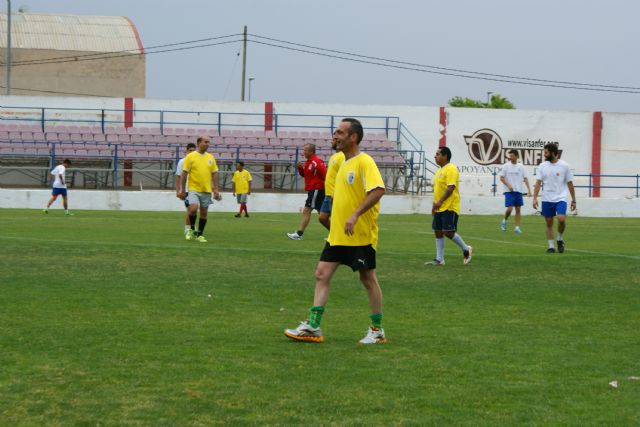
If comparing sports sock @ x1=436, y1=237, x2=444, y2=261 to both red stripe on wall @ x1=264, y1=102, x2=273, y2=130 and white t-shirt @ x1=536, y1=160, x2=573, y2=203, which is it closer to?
white t-shirt @ x1=536, y1=160, x2=573, y2=203

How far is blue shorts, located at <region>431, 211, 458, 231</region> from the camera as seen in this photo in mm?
15305

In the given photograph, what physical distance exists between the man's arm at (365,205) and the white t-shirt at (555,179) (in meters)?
9.81

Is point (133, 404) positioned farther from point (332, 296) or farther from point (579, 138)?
point (579, 138)

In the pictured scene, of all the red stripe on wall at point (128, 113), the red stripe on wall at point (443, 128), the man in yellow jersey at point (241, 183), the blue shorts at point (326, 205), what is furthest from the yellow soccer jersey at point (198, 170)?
the red stripe on wall at point (443, 128)

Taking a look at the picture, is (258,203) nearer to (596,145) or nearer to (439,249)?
(596,145)

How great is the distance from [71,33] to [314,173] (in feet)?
193

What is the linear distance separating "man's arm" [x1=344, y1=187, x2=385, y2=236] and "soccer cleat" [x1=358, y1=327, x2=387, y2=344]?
0.81 meters

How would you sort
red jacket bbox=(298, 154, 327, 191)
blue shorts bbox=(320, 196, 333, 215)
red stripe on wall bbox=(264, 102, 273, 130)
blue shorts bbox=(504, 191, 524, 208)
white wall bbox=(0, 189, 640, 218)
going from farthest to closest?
red stripe on wall bbox=(264, 102, 273, 130)
white wall bbox=(0, 189, 640, 218)
blue shorts bbox=(504, 191, 524, 208)
red jacket bbox=(298, 154, 327, 191)
blue shorts bbox=(320, 196, 333, 215)

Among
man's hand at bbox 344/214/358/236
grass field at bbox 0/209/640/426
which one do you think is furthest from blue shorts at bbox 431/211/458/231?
man's hand at bbox 344/214/358/236

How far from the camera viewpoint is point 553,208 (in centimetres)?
1772

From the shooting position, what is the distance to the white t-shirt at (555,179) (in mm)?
17578

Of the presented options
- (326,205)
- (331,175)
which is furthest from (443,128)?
(331,175)

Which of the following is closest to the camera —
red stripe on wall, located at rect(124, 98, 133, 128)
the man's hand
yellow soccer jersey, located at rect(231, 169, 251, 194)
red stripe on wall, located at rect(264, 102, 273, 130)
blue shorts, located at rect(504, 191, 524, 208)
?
the man's hand

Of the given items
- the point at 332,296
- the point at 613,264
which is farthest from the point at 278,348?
the point at 613,264
